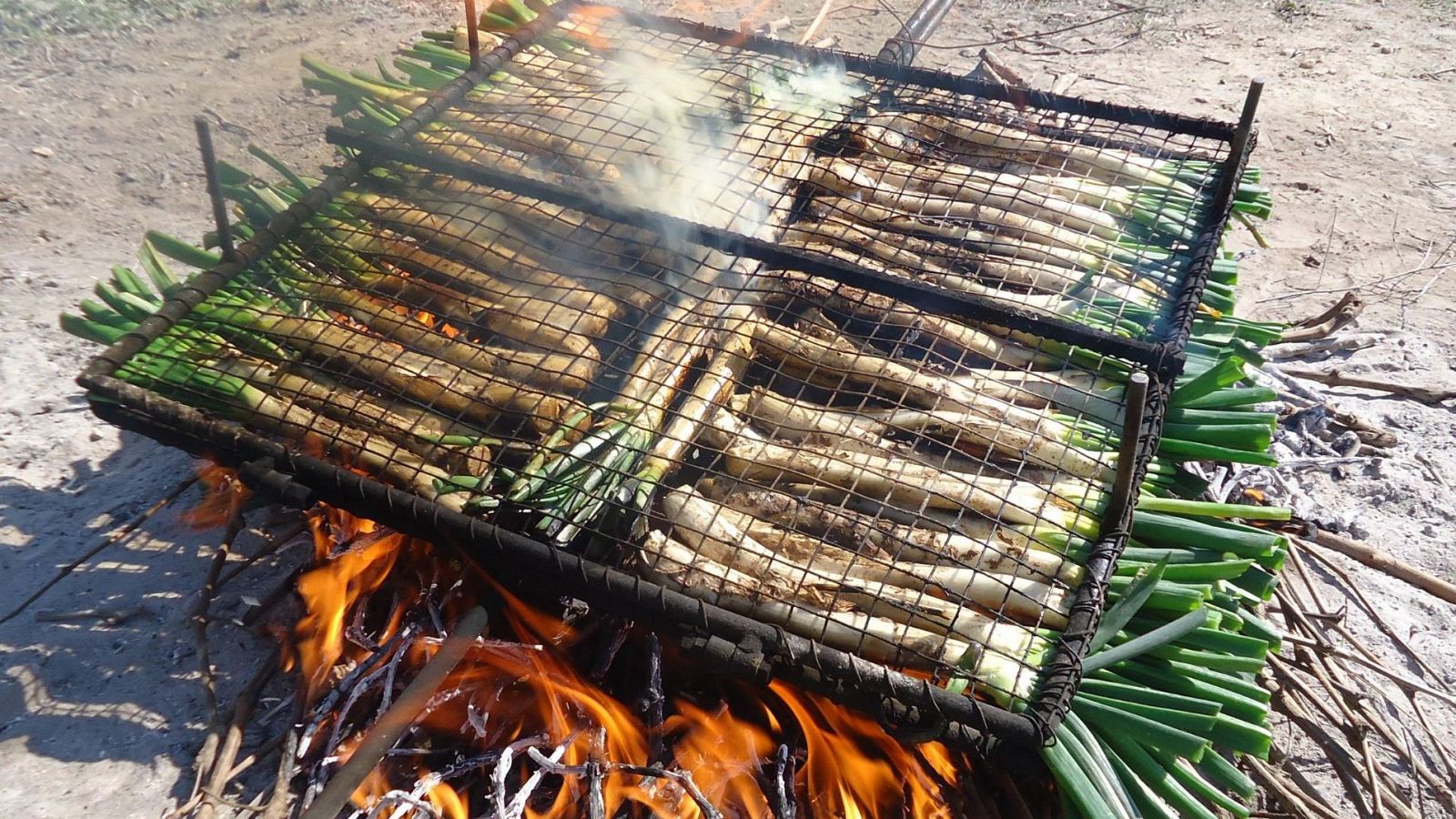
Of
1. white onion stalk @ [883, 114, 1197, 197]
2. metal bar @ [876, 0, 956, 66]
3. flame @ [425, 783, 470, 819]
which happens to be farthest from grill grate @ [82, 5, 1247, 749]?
metal bar @ [876, 0, 956, 66]

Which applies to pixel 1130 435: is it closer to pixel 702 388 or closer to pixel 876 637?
pixel 876 637

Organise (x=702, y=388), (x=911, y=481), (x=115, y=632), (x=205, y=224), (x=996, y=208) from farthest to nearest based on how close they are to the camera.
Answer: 1. (x=205, y=224)
2. (x=996, y=208)
3. (x=702, y=388)
4. (x=115, y=632)
5. (x=911, y=481)

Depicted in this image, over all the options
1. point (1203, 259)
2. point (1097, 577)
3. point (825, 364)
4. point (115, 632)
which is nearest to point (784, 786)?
point (1097, 577)

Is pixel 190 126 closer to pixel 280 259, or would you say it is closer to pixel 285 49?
pixel 285 49

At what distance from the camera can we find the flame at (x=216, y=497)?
3551 millimetres

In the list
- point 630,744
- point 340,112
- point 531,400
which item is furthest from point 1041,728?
point 340,112

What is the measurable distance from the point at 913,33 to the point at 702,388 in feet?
→ 11.7

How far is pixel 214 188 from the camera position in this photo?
132 inches

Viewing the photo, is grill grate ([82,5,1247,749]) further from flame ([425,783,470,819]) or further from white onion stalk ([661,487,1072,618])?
flame ([425,783,470,819])

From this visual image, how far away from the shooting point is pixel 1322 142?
6723 millimetres

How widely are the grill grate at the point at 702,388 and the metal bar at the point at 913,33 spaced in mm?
1174

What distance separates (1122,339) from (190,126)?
5.85 meters

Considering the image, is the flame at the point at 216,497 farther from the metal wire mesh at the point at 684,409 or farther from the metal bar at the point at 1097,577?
the metal bar at the point at 1097,577

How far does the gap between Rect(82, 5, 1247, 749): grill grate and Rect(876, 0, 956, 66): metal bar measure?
1.17 m
